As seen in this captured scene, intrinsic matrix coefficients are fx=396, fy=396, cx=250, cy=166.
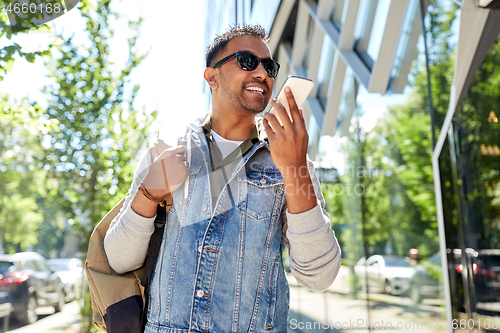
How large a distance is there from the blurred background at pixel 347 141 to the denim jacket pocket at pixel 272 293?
275 cm

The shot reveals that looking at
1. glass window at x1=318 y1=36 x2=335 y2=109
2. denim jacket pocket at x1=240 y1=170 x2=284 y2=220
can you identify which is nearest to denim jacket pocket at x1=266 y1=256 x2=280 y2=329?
denim jacket pocket at x1=240 y1=170 x2=284 y2=220

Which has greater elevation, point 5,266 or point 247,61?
point 247,61

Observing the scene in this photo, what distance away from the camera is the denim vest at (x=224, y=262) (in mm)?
1471

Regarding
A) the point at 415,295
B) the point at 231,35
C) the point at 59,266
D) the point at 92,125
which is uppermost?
the point at 92,125

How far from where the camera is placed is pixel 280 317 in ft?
5.12

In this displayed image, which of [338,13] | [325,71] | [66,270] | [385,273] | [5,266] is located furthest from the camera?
[66,270]

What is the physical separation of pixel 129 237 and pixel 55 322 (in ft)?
24.1

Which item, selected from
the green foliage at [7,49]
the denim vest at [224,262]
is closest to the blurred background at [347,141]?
the green foliage at [7,49]

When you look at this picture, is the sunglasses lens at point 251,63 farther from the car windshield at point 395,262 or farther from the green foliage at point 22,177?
the green foliage at point 22,177

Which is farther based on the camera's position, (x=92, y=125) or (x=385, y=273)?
(x=92, y=125)

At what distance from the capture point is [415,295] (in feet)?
16.0

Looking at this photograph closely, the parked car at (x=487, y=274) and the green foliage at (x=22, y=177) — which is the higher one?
the green foliage at (x=22, y=177)

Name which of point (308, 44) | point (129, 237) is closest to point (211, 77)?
point (129, 237)

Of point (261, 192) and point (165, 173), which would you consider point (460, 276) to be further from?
point (165, 173)
